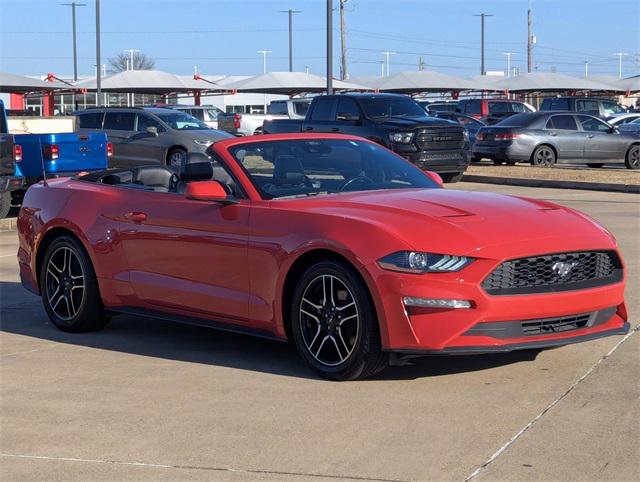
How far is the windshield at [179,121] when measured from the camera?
26.4 meters

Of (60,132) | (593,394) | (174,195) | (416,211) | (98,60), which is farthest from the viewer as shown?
(98,60)

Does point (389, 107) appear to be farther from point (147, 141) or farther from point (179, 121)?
point (147, 141)

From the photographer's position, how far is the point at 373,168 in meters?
7.85

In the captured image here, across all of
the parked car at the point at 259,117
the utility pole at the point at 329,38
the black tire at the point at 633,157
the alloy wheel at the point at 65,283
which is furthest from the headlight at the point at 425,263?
the parked car at the point at 259,117

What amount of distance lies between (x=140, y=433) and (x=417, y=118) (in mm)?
18171

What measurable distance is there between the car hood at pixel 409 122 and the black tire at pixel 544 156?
5283 mm

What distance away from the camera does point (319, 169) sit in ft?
25.0

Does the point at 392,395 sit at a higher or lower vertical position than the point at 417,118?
lower

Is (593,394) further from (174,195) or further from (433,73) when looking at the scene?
(433,73)

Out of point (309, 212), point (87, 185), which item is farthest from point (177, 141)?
point (309, 212)

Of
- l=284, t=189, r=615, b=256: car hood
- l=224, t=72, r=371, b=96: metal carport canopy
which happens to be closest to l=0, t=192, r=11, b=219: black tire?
l=284, t=189, r=615, b=256: car hood

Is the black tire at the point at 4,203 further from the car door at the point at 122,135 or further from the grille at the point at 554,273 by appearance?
the grille at the point at 554,273

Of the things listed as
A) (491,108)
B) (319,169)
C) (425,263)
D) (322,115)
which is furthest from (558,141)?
(425,263)

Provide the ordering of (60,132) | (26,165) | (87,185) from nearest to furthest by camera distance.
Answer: (87,185) → (26,165) → (60,132)
